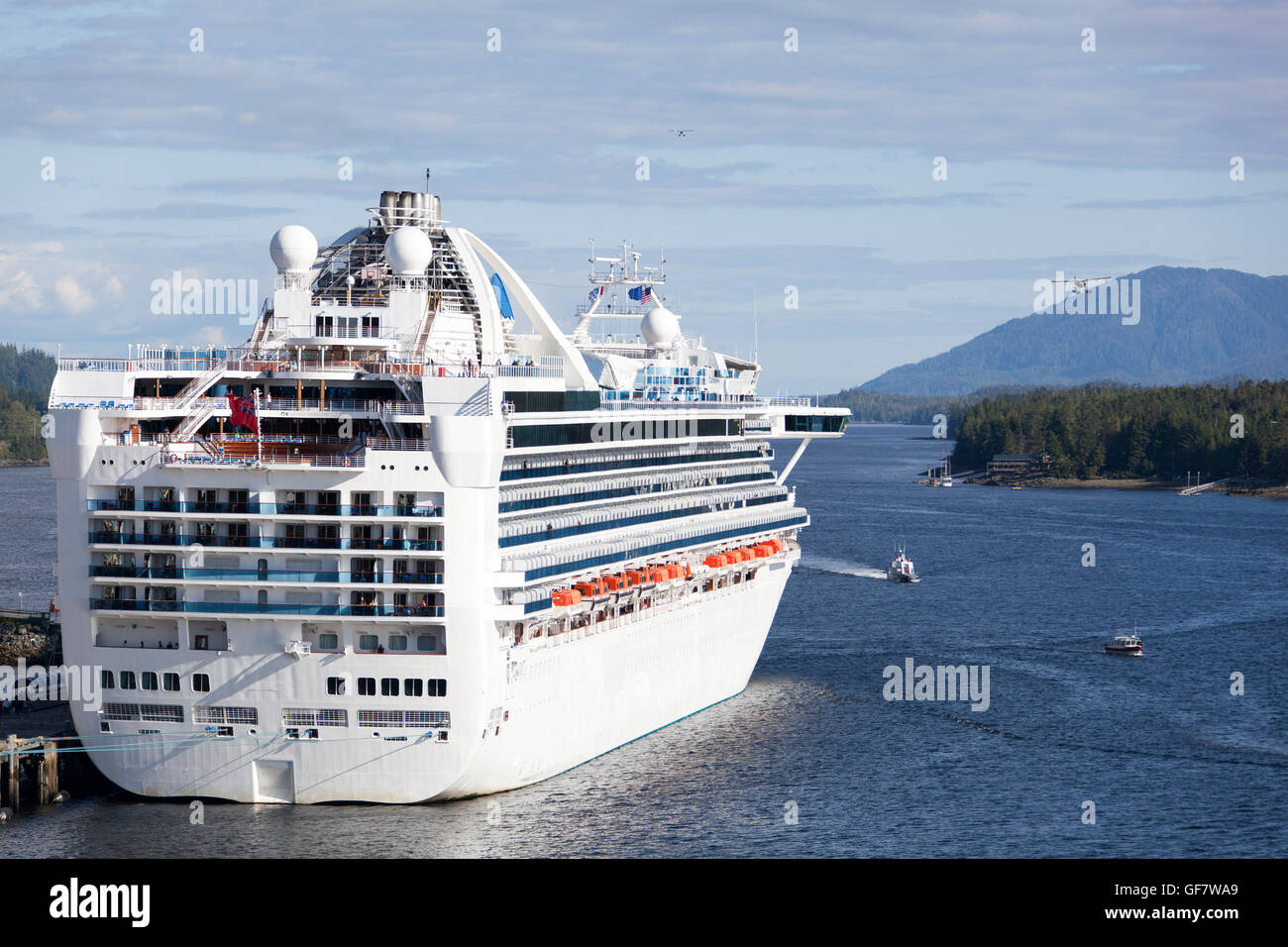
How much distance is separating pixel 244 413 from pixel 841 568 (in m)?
61.8

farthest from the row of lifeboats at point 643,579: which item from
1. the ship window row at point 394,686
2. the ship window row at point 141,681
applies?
the ship window row at point 141,681

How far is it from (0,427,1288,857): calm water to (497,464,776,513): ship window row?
745cm

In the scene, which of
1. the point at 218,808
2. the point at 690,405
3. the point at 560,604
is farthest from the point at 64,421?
the point at 690,405

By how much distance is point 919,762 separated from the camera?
5041 cm

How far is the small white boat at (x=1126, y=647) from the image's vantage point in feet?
228

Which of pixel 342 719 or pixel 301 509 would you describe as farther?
pixel 342 719

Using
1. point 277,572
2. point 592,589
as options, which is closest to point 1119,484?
point 592,589

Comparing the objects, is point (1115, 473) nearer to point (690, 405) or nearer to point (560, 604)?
point (690, 405)

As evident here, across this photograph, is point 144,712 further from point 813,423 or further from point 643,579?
point 813,423

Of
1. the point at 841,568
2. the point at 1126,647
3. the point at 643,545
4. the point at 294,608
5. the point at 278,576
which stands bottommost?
the point at 1126,647

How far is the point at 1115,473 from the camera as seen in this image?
19850 centimetres

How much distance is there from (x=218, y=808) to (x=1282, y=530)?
348ft

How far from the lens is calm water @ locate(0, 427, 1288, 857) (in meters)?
40.9

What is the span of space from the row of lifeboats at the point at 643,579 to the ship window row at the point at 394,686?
4.89 meters
